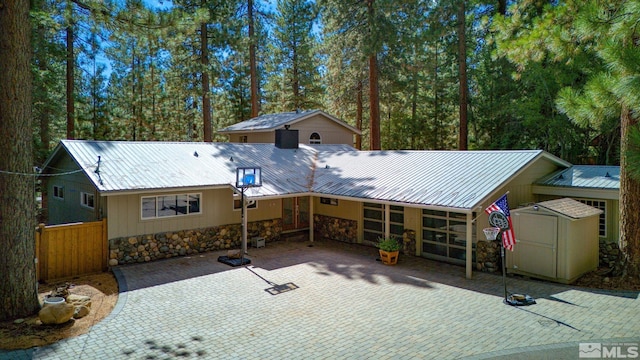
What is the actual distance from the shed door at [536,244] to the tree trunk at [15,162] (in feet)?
36.7

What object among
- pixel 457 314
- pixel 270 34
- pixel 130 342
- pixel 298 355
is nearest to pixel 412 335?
pixel 457 314

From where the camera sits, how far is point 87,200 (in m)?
12.6

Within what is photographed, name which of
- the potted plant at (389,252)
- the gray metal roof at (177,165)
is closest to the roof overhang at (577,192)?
the potted plant at (389,252)

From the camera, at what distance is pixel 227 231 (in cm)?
1377

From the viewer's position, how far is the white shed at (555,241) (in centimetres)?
990

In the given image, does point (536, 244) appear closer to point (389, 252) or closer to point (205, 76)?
point (389, 252)

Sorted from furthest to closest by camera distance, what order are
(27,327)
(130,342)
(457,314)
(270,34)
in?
(270,34)
(457,314)
(27,327)
(130,342)

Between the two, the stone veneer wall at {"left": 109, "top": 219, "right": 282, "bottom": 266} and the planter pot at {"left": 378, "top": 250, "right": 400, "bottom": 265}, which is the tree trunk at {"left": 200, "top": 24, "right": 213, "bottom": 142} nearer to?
the stone veneer wall at {"left": 109, "top": 219, "right": 282, "bottom": 266}

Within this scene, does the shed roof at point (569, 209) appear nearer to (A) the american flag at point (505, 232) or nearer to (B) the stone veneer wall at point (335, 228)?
(A) the american flag at point (505, 232)

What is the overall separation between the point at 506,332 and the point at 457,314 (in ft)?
3.46

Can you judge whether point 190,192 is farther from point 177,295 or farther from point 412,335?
point 412,335

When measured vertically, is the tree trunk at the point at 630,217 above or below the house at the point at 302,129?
below

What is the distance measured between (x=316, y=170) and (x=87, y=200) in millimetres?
8178

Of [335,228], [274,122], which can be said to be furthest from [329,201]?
[274,122]
